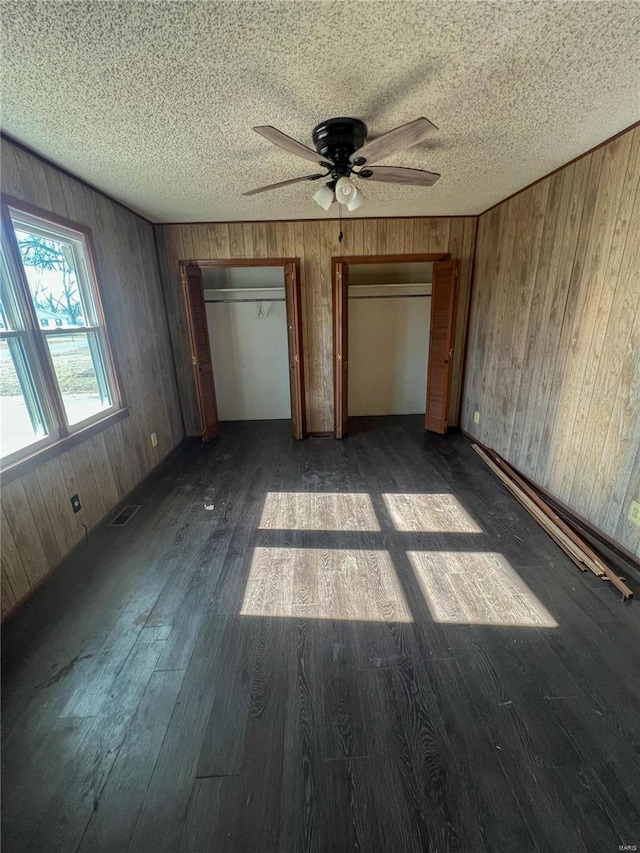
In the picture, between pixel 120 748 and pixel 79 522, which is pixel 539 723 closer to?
pixel 120 748

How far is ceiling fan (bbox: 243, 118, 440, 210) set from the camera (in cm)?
163

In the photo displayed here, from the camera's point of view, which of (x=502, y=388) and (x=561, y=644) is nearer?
(x=561, y=644)

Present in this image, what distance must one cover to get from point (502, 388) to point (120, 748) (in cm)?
380

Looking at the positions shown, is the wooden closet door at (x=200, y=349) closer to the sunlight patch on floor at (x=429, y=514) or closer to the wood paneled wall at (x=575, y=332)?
the sunlight patch on floor at (x=429, y=514)

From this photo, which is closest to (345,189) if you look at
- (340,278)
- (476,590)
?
(340,278)

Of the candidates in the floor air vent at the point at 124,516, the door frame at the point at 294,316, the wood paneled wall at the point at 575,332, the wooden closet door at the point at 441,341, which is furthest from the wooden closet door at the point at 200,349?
→ the wood paneled wall at the point at 575,332

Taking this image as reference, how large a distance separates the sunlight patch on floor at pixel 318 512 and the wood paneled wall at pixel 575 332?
155 cm

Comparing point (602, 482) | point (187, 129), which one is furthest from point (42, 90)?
point (602, 482)

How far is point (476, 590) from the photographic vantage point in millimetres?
1967

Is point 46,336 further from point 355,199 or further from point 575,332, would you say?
point 575,332

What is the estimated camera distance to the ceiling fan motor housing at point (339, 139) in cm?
185

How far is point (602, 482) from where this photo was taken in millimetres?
2305

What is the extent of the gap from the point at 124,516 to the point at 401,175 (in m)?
3.21

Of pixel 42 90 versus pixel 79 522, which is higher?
pixel 42 90
